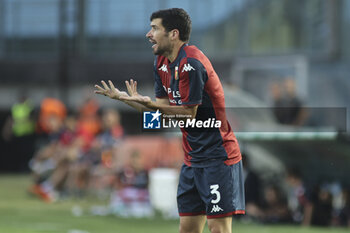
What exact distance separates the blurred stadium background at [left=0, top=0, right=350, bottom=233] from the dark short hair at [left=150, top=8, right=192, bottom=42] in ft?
17.6

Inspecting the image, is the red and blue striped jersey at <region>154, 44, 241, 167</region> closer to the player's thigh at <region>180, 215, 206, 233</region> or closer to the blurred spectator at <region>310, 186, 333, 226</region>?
the player's thigh at <region>180, 215, 206, 233</region>

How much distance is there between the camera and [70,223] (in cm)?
1068

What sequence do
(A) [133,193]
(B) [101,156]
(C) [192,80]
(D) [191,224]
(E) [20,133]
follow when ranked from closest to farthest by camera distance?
(C) [192,80]
(D) [191,224]
(A) [133,193]
(B) [101,156]
(E) [20,133]

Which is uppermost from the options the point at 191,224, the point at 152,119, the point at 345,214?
the point at 152,119

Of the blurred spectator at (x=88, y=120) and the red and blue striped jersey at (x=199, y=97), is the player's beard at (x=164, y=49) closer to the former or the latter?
the red and blue striped jersey at (x=199, y=97)

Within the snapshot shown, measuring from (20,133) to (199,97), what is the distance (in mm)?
12816

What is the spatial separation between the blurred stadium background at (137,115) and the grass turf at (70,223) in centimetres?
5

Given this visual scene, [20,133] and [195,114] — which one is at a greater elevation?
[195,114]

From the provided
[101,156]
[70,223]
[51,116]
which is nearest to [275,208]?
[70,223]

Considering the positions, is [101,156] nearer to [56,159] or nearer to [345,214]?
[56,159]

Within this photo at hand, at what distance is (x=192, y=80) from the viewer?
16.2 feet

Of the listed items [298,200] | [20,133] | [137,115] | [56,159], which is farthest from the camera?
[137,115]

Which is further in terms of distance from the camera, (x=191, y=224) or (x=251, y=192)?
(x=251, y=192)

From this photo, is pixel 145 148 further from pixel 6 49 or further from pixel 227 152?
pixel 227 152
